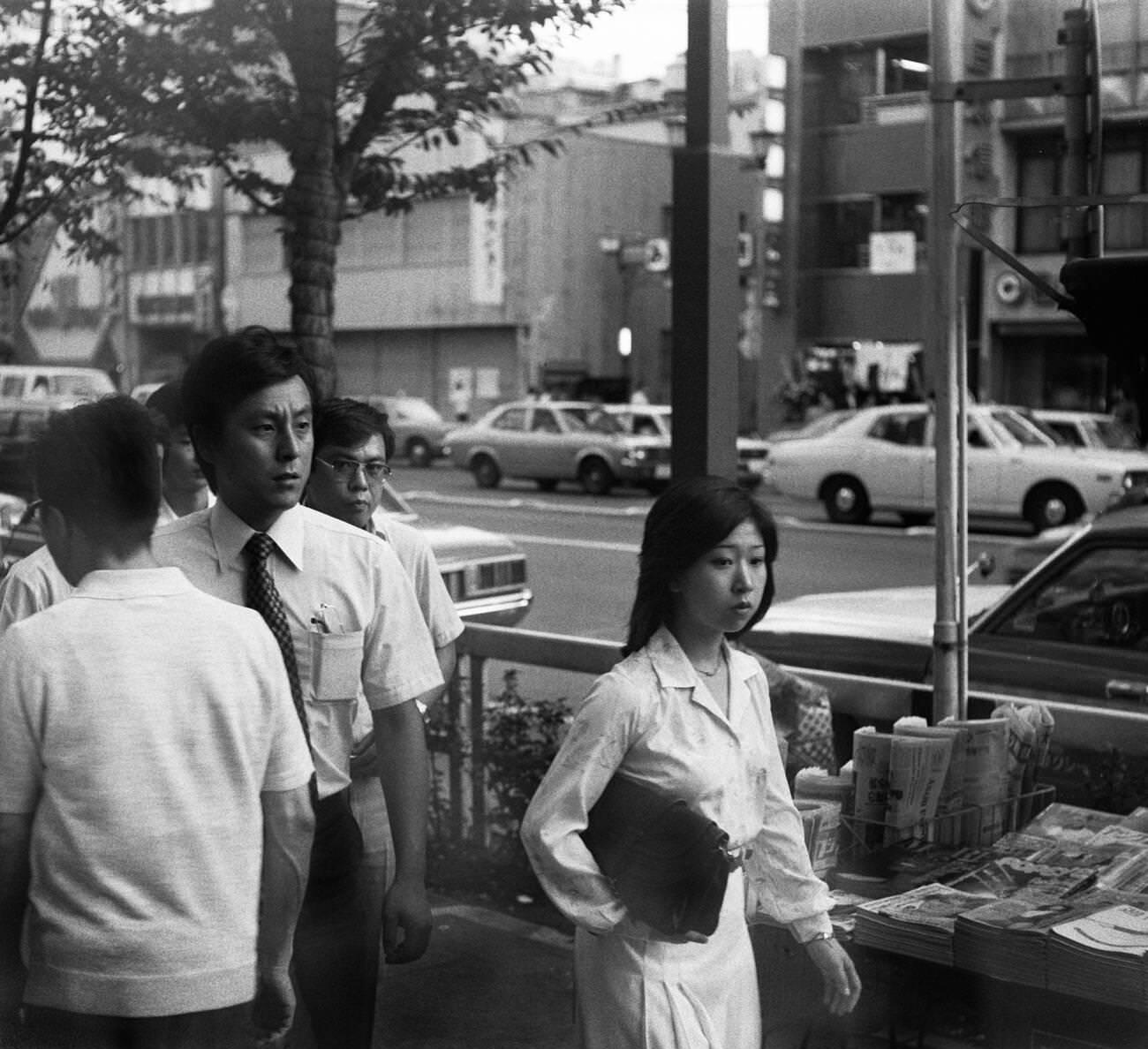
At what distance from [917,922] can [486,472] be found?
81.0 feet

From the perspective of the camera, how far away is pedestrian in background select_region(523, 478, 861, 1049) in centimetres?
308

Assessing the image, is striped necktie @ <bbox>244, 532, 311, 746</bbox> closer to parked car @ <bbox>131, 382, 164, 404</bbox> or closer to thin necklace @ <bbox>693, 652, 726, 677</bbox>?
parked car @ <bbox>131, 382, 164, 404</bbox>

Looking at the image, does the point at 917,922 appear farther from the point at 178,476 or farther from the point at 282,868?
the point at 178,476

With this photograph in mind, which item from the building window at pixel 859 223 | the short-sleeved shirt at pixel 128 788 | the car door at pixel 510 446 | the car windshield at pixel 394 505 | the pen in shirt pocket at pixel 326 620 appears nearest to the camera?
the short-sleeved shirt at pixel 128 788

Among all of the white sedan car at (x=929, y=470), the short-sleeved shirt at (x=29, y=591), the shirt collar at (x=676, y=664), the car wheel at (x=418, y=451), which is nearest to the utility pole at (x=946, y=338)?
the shirt collar at (x=676, y=664)

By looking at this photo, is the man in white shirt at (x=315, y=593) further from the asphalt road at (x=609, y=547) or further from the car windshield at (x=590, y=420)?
the car windshield at (x=590, y=420)

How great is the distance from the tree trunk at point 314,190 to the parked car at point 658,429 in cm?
2139

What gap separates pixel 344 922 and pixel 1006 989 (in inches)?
53.0

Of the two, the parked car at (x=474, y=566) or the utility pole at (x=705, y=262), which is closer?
the utility pole at (x=705, y=262)

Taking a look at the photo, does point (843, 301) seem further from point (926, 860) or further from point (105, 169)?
point (926, 860)

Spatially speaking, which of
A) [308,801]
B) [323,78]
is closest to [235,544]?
[308,801]

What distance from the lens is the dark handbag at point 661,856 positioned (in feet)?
9.82

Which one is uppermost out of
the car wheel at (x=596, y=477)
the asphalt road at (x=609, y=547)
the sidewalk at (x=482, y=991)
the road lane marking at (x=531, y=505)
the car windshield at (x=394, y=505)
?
the car windshield at (x=394, y=505)

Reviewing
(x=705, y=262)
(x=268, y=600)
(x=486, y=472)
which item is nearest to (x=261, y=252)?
(x=486, y=472)
